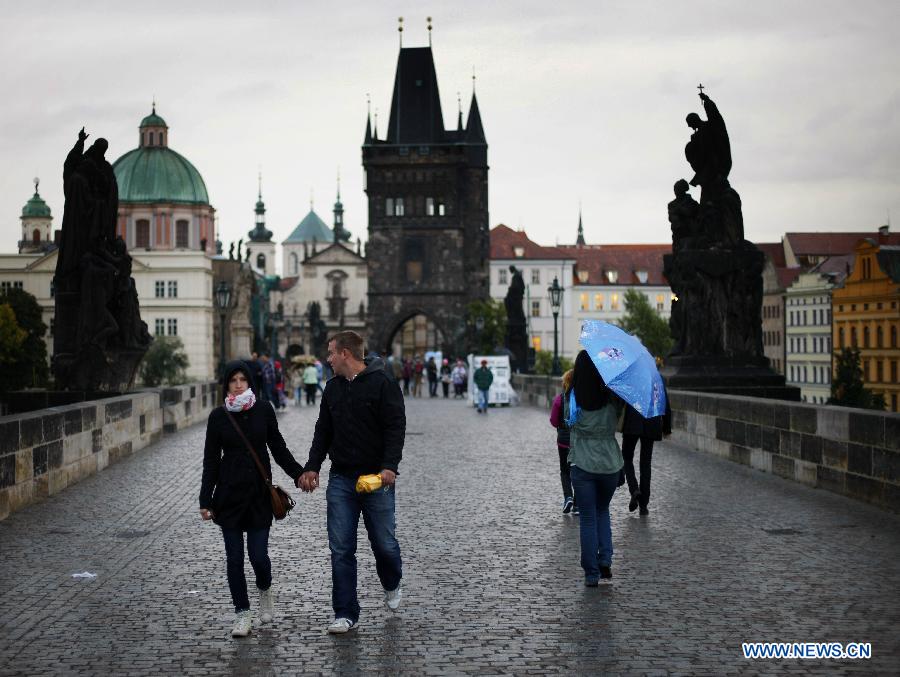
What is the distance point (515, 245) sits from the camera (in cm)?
15112

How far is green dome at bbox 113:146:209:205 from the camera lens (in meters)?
137

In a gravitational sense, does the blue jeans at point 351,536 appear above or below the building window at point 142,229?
below

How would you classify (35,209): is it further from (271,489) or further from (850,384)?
(271,489)

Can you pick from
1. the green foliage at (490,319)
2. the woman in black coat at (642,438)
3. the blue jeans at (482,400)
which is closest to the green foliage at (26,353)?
the green foliage at (490,319)

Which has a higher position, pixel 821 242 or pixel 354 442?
pixel 821 242

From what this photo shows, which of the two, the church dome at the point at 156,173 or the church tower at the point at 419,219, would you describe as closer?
the church tower at the point at 419,219

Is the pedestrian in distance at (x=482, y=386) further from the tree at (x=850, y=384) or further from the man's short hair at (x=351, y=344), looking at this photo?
the tree at (x=850, y=384)

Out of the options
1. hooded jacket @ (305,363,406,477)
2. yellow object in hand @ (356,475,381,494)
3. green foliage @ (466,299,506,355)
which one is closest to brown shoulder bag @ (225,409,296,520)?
hooded jacket @ (305,363,406,477)

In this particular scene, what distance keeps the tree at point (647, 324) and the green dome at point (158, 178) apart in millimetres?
40763

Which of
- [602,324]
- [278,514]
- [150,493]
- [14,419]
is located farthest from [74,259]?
[278,514]

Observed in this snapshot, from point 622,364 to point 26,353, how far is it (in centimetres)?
7709

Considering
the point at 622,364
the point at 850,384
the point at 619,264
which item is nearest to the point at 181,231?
the point at 619,264

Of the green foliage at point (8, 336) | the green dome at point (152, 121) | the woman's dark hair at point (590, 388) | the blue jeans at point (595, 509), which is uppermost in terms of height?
the green dome at point (152, 121)

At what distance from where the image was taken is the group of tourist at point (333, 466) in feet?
26.4
